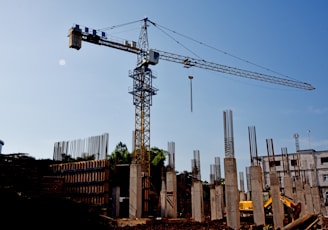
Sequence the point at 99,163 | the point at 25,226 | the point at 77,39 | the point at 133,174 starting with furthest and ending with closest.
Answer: the point at 77,39, the point at 133,174, the point at 99,163, the point at 25,226

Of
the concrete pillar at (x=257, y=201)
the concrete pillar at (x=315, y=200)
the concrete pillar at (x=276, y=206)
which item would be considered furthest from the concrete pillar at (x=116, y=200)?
the concrete pillar at (x=315, y=200)

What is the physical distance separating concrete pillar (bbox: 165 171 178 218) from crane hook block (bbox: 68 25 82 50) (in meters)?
18.2

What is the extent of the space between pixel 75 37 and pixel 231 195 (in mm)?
24208

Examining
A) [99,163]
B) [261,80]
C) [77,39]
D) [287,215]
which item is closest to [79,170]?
[99,163]

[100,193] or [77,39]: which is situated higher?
[77,39]

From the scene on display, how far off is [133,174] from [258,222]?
6.15 metres

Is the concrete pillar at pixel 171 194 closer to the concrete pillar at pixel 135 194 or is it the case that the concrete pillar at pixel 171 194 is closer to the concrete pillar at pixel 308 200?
the concrete pillar at pixel 135 194

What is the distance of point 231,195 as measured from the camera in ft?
39.4

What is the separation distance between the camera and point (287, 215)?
64.0 ft

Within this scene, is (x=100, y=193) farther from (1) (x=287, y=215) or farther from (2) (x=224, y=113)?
(1) (x=287, y=215)

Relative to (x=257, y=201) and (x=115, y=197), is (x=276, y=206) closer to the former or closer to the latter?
(x=257, y=201)

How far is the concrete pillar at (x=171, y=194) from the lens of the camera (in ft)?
59.3

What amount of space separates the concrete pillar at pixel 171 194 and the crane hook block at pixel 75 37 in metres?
18.2

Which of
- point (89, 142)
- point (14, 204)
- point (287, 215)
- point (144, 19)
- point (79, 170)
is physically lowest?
point (287, 215)
